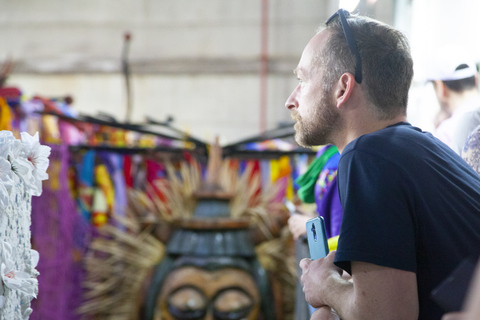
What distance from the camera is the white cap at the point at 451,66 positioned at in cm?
171

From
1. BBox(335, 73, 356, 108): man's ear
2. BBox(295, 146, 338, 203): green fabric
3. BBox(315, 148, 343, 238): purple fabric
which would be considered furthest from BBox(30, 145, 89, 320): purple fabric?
BBox(335, 73, 356, 108): man's ear

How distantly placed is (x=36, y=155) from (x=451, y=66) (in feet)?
4.54

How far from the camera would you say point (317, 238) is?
3.00 feet

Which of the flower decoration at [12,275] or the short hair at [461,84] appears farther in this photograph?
the short hair at [461,84]

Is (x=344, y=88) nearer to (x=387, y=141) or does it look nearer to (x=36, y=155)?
(x=387, y=141)

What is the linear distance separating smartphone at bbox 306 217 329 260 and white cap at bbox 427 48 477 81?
3.44 ft

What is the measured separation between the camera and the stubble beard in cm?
90

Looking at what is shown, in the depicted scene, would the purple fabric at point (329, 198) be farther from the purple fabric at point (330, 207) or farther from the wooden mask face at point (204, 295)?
the wooden mask face at point (204, 295)

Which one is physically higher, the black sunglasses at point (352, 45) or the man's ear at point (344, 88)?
the black sunglasses at point (352, 45)

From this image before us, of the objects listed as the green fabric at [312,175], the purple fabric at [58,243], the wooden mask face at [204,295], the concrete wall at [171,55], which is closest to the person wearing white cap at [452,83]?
the green fabric at [312,175]

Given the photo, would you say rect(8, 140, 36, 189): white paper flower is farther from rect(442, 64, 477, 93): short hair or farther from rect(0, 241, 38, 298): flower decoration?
rect(442, 64, 477, 93): short hair

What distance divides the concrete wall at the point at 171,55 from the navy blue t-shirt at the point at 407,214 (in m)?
4.72

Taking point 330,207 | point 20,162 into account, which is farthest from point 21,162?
point 330,207

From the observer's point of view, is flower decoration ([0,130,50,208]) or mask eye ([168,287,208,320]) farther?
mask eye ([168,287,208,320])
